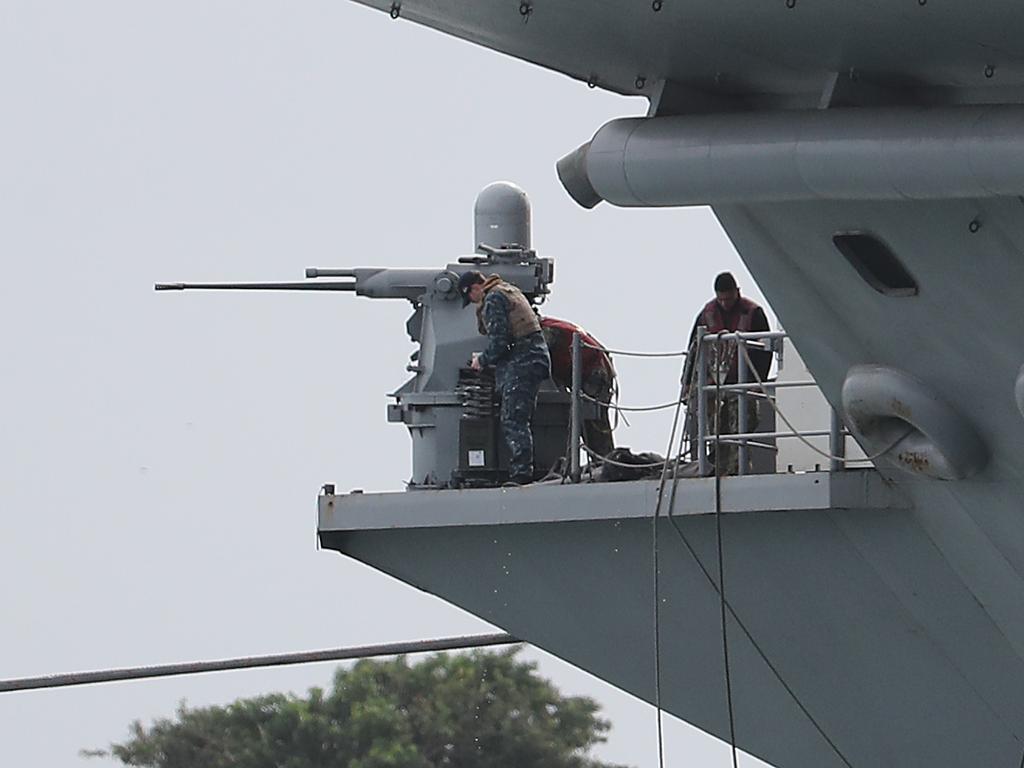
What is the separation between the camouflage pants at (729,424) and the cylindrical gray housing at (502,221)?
3646 mm

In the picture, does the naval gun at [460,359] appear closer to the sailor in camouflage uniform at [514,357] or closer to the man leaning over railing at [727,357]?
the sailor in camouflage uniform at [514,357]

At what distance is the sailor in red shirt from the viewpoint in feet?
49.9

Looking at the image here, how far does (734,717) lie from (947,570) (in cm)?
219

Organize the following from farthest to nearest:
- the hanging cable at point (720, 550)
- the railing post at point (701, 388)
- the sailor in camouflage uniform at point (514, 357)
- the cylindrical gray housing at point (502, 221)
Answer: the cylindrical gray housing at point (502, 221) → the sailor in camouflage uniform at point (514, 357) → the railing post at point (701, 388) → the hanging cable at point (720, 550)

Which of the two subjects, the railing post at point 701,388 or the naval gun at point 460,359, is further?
the naval gun at point 460,359

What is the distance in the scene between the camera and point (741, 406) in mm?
12594

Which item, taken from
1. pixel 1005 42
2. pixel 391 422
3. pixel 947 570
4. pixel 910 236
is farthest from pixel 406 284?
pixel 1005 42

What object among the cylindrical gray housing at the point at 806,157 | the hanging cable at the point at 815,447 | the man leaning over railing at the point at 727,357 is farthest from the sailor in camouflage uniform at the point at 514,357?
the cylindrical gray housing at the point at 806,157

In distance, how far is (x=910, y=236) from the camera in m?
10.8

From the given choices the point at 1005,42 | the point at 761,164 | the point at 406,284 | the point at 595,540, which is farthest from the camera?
the point at 406,284

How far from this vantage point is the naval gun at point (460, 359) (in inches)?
589

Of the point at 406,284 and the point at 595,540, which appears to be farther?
the point at 406,284

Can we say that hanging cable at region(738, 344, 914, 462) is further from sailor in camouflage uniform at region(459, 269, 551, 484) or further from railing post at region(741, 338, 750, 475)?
sailor in camouflage uniform at region(459, 269, 551, 484)

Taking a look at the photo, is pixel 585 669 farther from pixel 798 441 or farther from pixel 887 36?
pixel 887 36
